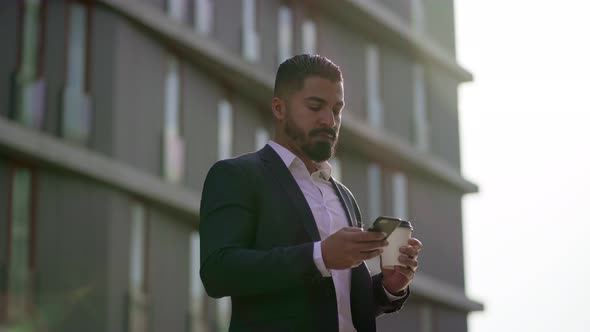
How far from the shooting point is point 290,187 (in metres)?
4.05

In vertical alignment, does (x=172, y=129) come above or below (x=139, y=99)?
below

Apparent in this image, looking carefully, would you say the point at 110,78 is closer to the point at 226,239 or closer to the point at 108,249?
the point at 108,249

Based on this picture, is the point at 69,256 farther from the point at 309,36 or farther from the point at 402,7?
the point at 402,7

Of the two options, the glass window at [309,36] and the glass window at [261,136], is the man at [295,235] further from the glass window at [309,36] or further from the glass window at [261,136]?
the glass window at [309,36]

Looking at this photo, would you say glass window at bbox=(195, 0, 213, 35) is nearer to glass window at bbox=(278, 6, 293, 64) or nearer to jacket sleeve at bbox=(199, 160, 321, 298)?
glass window at bbox=(278, 6, 293, 64)

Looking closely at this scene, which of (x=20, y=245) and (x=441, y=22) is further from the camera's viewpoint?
(x=441, y=22)

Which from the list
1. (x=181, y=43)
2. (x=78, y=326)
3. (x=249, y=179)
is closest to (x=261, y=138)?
(x=181, y=43)

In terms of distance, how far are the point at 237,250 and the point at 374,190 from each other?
74.4ft

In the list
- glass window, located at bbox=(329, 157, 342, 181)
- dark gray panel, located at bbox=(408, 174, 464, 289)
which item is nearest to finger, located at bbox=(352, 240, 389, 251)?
glass window, located at bbox=(329, 157, 342, 181)

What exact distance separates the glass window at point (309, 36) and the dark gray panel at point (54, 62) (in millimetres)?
7334

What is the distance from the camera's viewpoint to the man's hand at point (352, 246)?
3561mm

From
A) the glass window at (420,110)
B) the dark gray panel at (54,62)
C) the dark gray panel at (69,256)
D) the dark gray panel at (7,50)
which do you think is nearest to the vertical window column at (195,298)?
the dark gray panel at (69,256)

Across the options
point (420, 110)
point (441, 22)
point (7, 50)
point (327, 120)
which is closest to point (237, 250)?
point (327, 120)

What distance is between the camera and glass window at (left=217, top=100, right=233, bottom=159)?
20.4 metres
